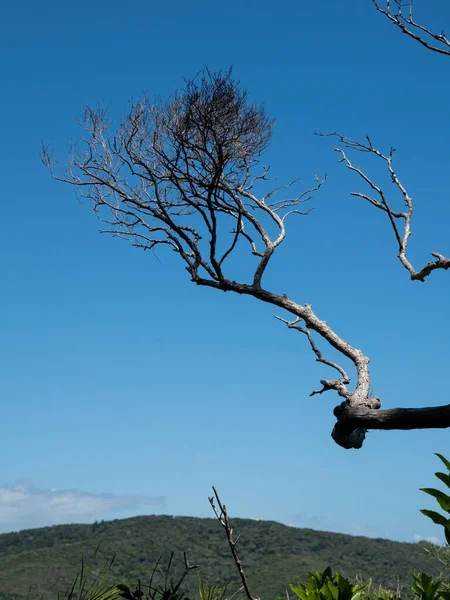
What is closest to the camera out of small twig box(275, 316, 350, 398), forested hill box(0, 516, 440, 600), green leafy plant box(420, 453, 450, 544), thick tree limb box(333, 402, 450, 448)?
green leafy plant box(420, 453, 450, 544)

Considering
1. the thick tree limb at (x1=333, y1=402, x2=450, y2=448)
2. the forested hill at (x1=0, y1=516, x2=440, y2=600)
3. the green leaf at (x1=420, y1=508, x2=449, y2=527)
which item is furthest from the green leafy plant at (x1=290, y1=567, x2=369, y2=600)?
the forested hill at (x1=0, y1=516, x2=440, y2=600)

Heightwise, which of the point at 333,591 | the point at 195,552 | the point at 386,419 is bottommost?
the point at 333,591

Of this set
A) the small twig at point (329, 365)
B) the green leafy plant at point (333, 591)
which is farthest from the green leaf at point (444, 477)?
the small twig at point (329, 365)

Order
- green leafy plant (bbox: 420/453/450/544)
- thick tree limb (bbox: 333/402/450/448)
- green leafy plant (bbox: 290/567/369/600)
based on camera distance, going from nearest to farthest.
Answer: green leafy plant (bbox: 420/453/450/544)
green leafy plant (bbox: 290/567/369/600)
thick tree limb (bbox: 333/402/450/448)

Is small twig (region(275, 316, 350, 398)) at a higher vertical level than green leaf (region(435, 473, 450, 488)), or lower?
higher

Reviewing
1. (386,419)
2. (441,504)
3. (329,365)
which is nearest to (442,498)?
(441,504)

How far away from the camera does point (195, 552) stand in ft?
122

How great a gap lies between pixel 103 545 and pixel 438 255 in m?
35.9

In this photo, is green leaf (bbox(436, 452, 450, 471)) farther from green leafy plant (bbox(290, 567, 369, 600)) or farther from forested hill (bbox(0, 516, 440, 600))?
forested hill (bbox(0, 516, 440, 600))

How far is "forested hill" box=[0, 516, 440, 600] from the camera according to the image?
1274 inches

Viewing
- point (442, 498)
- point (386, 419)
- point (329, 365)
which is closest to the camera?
point (442, 498)

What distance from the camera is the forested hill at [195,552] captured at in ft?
106

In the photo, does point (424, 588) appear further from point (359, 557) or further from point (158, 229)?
point (359, 557)

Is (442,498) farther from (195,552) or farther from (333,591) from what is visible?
(195,552)
